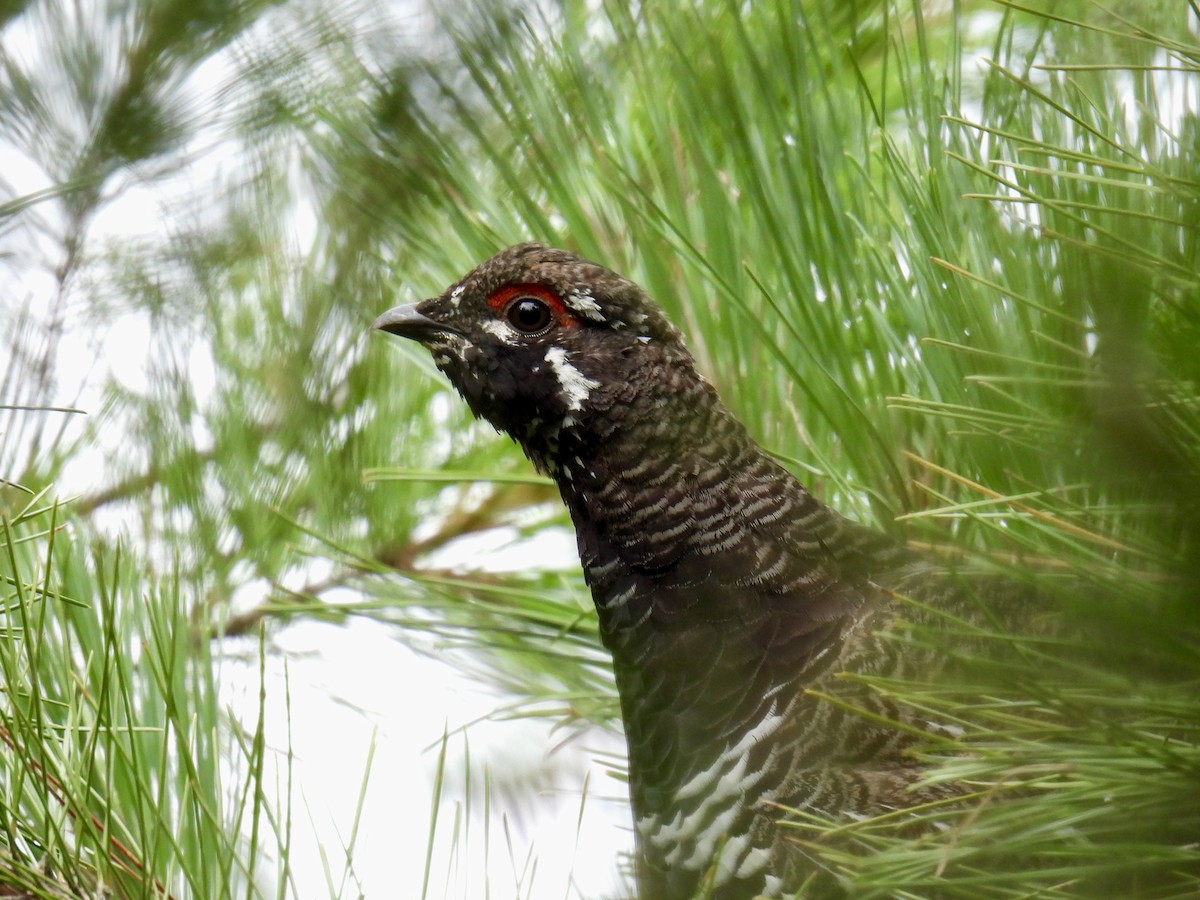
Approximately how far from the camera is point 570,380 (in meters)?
3.27

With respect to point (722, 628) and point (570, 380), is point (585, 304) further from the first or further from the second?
point (722, 628)

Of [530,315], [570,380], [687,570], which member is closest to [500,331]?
[530,315]

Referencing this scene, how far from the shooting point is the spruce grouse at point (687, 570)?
2518mm

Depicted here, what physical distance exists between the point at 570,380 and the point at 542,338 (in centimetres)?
15

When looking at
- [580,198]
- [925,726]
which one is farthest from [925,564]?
[580,198]

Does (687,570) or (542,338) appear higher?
(542,338)

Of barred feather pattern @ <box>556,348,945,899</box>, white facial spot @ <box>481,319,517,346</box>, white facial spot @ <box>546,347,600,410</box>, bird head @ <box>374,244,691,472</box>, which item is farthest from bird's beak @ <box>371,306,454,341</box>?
barred feather pattern @ <box>556,348,945,899</box>

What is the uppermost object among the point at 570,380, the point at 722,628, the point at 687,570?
the point at 570,380

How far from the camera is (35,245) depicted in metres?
3.19

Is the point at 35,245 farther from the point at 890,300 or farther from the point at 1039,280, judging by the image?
the point at 1039,280

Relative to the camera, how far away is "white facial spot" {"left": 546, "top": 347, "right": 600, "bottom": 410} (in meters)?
3.25

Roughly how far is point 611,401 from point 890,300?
87 cm

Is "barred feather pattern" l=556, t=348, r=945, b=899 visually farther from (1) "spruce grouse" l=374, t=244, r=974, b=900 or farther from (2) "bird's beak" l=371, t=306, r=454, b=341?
(2) "bird's beak" l=371, t=306, r=454, b=341

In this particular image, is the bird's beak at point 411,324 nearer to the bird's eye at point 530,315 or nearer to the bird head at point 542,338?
the bird head at point 542,338
